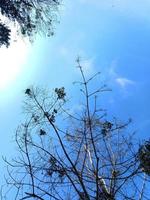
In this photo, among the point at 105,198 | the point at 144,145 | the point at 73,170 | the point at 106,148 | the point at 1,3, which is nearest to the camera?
the point at 105,198

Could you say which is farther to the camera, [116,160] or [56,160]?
[116,160]

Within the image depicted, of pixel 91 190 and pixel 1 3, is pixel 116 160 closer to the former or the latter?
pixel 91 190

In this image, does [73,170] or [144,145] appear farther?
[144,145]

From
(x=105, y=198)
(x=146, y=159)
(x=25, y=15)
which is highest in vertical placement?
(x=25, y=15)

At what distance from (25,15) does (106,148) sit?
17.3ft

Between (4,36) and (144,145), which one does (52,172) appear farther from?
(4,36)

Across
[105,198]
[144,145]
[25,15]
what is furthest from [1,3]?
[105,198]

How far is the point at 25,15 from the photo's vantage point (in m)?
14.7

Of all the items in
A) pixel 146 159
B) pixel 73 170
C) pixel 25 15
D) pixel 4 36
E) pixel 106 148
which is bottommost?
pixel 73 170

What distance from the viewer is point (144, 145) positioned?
11.5 metres

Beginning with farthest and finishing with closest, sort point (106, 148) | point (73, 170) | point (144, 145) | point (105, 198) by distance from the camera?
point (106, 148) < point (144, 145) < point (73, 170) < point (105, 198)

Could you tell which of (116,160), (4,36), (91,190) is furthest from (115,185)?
(4,36)

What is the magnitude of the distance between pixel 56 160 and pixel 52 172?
0.36 m

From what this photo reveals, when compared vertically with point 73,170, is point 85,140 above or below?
above
